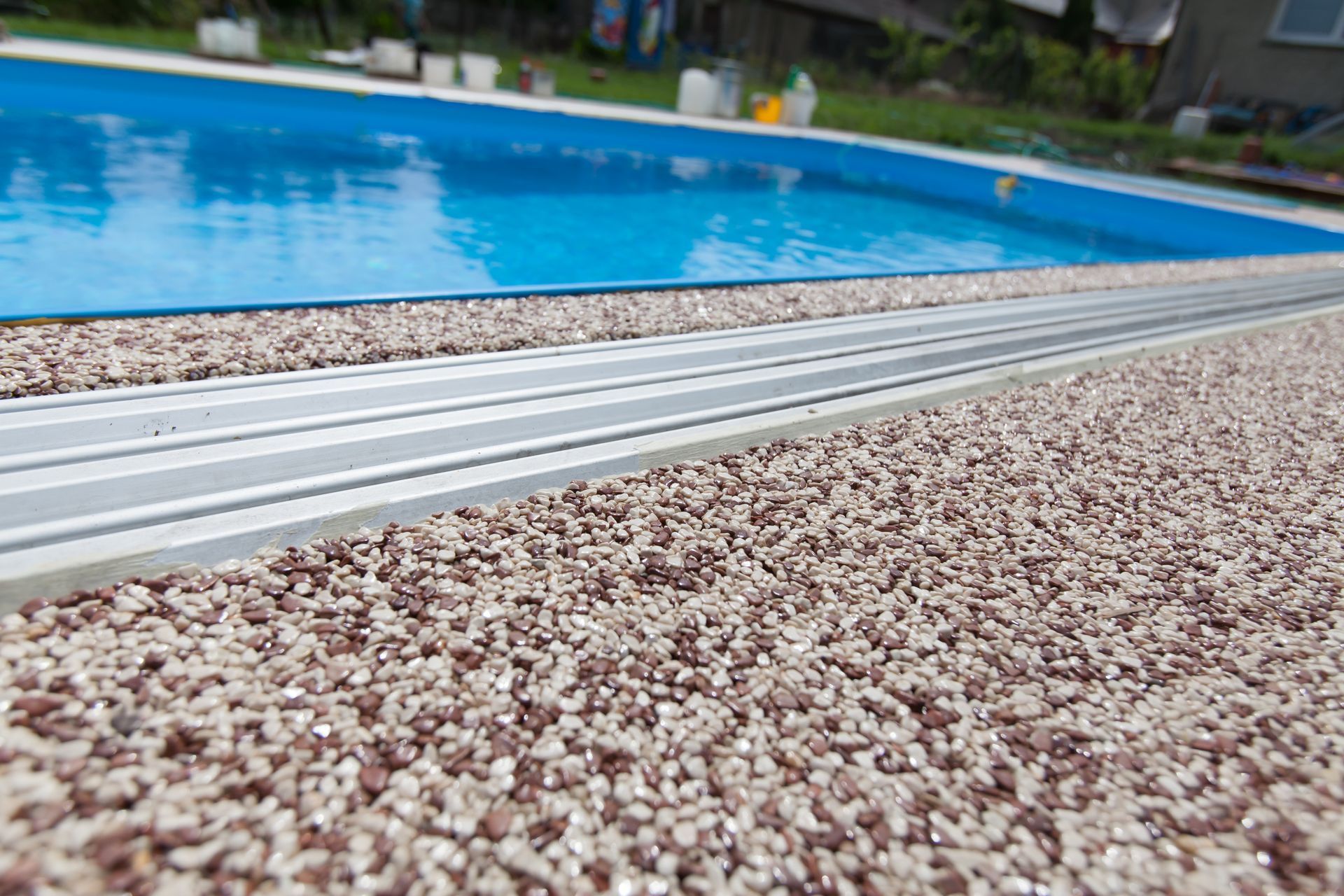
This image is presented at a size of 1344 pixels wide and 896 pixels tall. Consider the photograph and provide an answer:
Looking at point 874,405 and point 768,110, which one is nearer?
point 874,405

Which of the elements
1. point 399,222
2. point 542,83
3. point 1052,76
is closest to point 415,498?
point 399,222

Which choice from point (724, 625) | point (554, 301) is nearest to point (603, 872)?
point (724, 625)

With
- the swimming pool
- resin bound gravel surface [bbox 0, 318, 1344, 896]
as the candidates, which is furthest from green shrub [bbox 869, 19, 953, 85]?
resin bound gravel surface [bbox 0, 318, 1344, 896]

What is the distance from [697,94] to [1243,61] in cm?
1222

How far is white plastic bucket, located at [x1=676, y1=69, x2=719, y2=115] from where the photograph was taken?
9953 millimetres

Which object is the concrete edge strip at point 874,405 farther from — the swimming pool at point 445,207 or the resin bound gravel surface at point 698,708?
the swimming pool at point 445,207

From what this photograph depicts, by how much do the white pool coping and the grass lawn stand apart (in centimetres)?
88

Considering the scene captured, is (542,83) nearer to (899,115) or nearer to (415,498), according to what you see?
(899,115)

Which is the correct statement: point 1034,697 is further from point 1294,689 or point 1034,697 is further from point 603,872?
point 603,872

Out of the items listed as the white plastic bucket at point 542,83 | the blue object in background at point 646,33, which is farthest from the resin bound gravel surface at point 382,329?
the blue object in background at point 646,33

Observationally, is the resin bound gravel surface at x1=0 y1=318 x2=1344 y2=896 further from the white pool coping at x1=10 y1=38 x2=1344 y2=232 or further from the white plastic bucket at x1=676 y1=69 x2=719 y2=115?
the white plastic bucket at x1=676 y1=69 x2=719 y2=115

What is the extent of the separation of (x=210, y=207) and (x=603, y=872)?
15.8 feet

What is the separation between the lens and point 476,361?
96.8 inches

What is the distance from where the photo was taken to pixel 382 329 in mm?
2633
